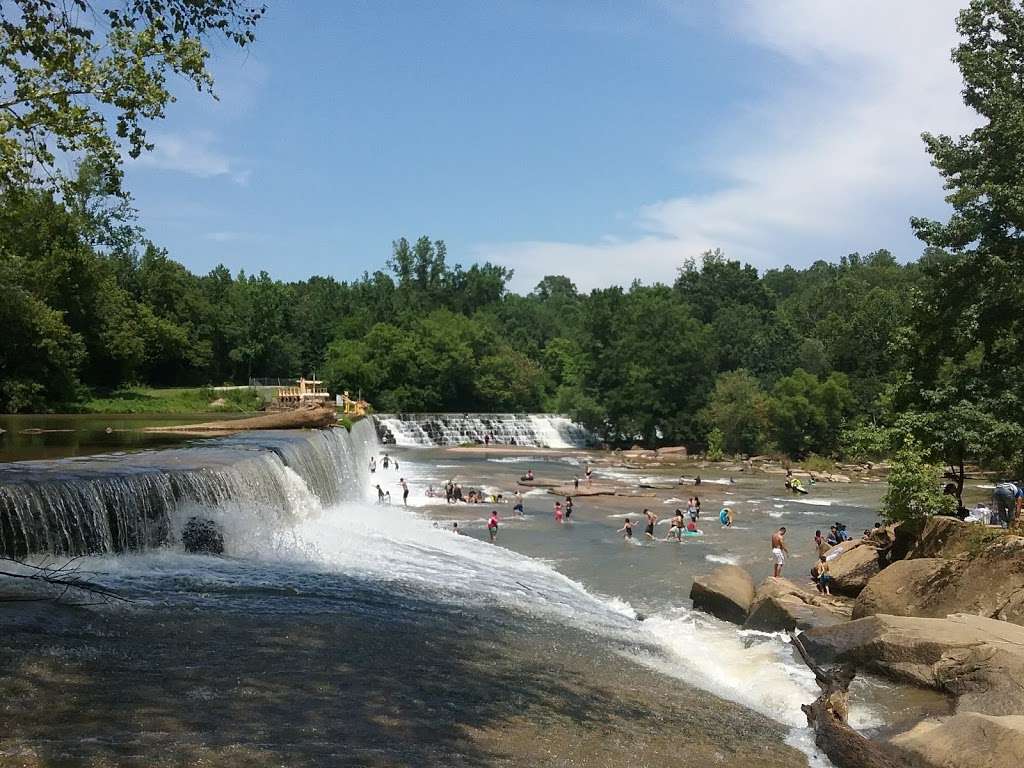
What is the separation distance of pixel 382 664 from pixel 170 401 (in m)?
56.6

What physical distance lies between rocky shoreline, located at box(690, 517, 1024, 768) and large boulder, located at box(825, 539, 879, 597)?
0.08 feet

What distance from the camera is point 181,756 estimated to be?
6.61 m

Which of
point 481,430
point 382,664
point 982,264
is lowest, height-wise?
point 382,664

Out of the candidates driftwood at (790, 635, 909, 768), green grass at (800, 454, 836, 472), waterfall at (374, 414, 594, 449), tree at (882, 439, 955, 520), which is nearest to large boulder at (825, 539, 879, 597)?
tree at (882, 439, 955, 520)

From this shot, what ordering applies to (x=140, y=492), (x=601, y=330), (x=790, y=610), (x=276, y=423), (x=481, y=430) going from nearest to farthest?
1. (x=140, y=492)
2. (x=790, y=610)
3. (x=276, y=423)
4. (x=481, y=430)
5. (x=601, y=330)

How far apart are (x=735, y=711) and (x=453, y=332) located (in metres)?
72.9

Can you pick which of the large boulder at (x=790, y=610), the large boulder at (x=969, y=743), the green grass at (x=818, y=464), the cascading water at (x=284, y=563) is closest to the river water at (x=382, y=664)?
the cascading water at (x=284, y=563)

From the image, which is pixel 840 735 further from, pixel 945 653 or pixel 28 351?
pixel 28 351

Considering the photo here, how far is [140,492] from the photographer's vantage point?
53.2ft

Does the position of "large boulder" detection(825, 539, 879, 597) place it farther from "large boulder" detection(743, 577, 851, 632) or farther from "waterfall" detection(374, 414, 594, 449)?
"waterfall" detection(374, 414, 594, 449)

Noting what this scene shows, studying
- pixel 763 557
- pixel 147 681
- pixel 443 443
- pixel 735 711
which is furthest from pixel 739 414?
pixel 147 681

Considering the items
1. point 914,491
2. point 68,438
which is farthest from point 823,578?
point 68,438

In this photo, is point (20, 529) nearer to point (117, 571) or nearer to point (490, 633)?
point (117, 571)

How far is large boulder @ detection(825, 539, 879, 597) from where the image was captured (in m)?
20.1
